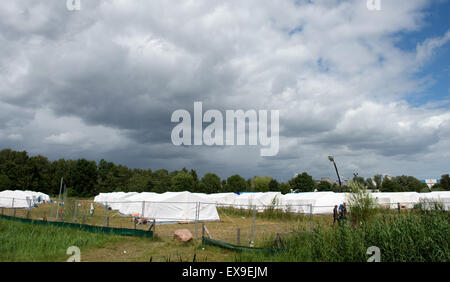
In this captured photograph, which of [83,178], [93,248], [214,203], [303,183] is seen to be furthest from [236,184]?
[93,248]

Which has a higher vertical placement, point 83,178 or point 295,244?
point 83,178

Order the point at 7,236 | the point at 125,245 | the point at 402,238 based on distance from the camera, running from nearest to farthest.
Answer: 1. the point at 402,238
2. the point at 7,236
3. the point at 125,245

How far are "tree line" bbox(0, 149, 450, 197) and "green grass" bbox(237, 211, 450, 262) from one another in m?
69.3

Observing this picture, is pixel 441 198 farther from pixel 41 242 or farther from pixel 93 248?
pixel 41 242

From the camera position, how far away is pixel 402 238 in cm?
934

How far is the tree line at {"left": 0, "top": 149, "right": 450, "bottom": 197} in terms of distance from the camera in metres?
80.2

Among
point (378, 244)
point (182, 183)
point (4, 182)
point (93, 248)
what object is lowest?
point (93, 248)

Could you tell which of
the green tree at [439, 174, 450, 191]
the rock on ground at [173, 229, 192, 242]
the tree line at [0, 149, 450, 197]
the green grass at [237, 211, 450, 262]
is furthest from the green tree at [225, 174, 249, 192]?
the green grass at [237, 211, 450, 262]

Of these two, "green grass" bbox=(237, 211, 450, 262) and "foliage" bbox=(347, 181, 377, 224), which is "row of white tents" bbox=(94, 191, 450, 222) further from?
"green grass" bbox=(237, 211, 450, 262)

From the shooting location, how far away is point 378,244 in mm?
9523

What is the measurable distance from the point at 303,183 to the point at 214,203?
59017 mm
